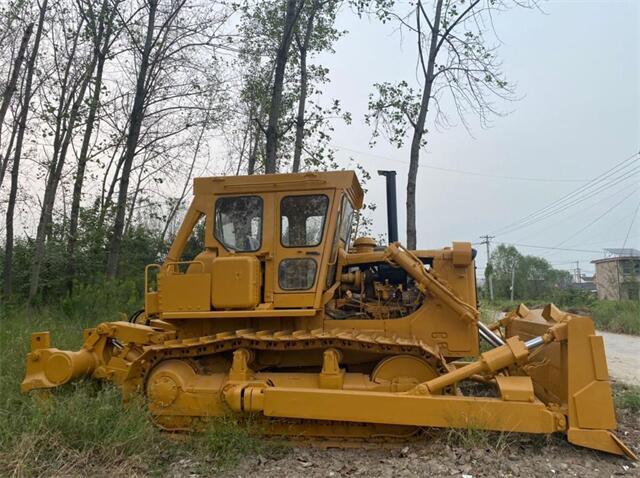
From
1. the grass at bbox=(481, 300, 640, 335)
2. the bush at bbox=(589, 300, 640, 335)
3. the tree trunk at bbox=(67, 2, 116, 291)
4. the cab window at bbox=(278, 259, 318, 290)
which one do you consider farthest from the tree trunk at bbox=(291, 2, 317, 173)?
the bush at bbox=(589, 300, 640, 335)

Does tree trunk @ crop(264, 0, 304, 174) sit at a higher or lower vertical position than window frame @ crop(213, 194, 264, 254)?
higher

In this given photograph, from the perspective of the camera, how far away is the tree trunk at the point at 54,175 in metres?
13.7

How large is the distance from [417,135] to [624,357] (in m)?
7.16

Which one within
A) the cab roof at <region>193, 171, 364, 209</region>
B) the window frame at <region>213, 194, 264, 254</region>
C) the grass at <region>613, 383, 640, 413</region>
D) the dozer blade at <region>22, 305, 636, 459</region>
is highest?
the cab roof at <region>193, 171, 364, 209</region>

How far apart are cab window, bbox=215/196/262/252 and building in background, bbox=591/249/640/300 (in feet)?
91.0

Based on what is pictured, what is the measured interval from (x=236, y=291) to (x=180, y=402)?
4.20ft

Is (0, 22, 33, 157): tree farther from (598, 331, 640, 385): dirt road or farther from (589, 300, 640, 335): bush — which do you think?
(589, 300, 640, 335): bush

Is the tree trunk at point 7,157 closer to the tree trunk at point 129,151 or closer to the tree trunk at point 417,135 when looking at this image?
the tree trunk at point 129,151

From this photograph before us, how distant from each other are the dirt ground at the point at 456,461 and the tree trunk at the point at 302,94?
12.0m

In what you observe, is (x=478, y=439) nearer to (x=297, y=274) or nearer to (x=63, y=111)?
(x=297, y=274)

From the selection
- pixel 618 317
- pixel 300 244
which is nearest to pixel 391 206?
pixel 300 244

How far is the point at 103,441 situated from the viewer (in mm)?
4629

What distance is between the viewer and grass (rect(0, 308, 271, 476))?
441 cm

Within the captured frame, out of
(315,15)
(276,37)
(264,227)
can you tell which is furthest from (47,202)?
(264,227)
